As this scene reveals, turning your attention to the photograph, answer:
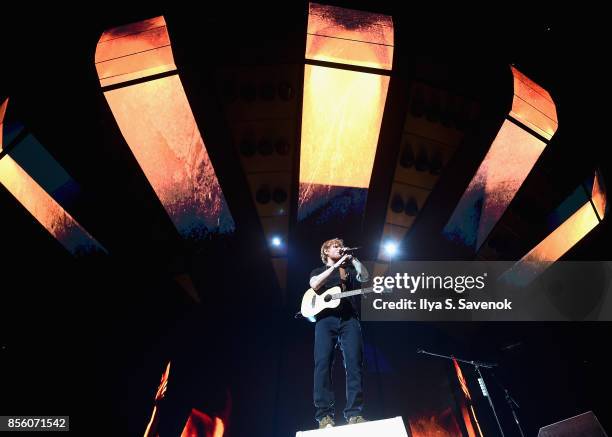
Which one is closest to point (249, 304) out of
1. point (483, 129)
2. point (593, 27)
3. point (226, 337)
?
point (226, 337)

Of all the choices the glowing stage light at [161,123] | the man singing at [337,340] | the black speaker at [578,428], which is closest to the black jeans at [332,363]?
the man singing at [337,340]

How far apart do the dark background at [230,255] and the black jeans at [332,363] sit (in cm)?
306

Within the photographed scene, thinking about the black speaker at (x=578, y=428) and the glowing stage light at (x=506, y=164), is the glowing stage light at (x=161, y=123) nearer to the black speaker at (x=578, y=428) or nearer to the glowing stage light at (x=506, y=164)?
the glowing stage light at (x=506, y=164)

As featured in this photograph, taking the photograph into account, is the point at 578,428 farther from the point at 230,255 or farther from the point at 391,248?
the point at 230,255

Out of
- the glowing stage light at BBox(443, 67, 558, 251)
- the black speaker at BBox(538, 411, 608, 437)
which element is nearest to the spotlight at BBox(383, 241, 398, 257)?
the glowing stage light at BBox(443, 67, 558, 251)

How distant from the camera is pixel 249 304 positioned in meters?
7.97

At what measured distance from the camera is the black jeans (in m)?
2.98

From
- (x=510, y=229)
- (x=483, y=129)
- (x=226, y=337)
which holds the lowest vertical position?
(x=226, y=337)

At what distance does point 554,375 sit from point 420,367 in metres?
2.85

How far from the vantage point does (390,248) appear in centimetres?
763

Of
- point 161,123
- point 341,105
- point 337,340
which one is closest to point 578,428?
point 337,340

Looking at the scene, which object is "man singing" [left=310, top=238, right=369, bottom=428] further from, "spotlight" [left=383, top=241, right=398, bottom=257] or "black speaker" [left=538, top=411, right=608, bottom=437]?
"spotlight" [left=383, top=241, right=398, bottom=257]

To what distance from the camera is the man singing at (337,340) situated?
9.80 feet

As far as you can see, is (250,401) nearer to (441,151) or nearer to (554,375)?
(441,151)
